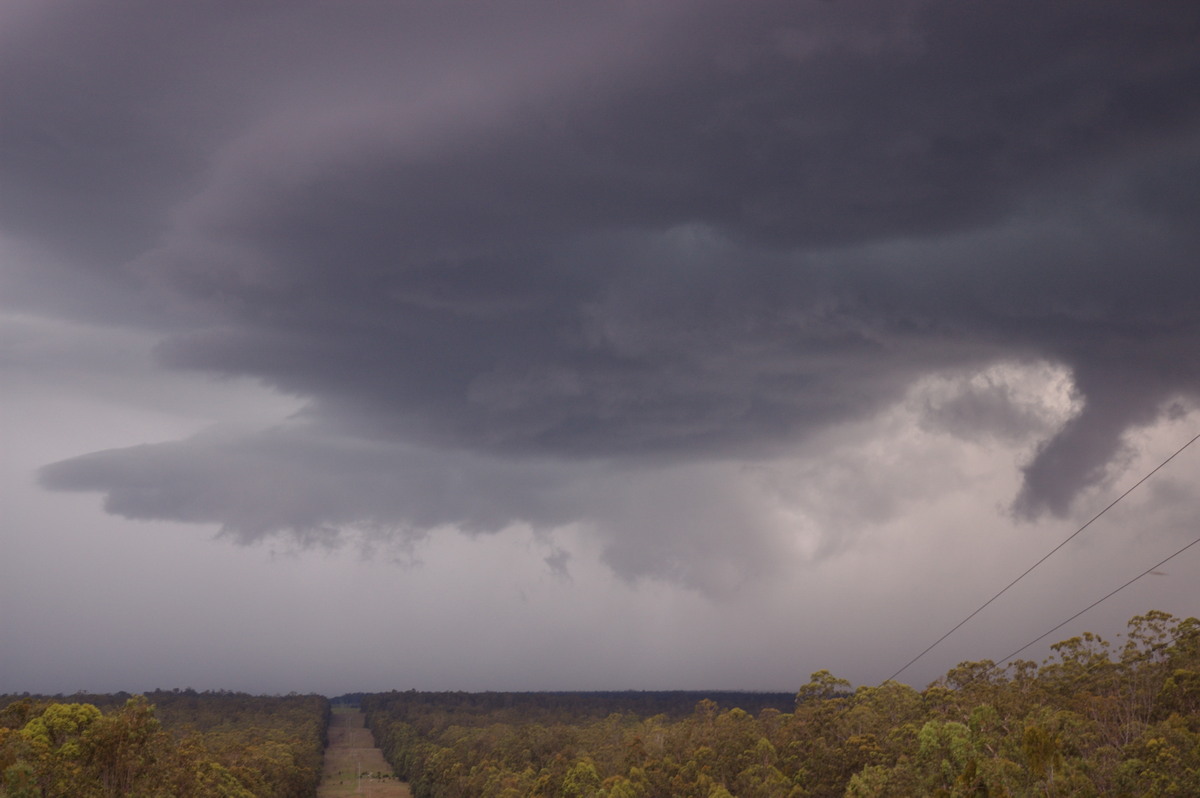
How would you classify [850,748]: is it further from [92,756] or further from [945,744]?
[92,756]

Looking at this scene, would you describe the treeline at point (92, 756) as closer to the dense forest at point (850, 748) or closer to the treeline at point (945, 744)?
the dense forest at point (850, 748)

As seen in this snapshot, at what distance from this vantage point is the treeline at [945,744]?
50.8 metres

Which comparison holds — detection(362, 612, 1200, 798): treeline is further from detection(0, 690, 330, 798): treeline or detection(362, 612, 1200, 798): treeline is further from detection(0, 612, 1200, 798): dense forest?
detection(0, 690, 330, 798): treeline

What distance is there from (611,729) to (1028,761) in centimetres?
11342

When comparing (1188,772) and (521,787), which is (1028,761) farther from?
(521,787)

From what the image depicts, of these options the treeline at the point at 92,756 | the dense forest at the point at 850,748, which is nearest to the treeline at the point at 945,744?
the dense forest at the point at 850,748

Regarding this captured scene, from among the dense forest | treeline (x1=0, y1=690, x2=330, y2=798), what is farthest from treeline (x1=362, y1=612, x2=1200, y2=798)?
treeline (x1=0, y1=690, x2=330, y2=798)

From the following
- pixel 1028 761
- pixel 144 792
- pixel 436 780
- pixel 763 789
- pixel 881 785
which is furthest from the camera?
pixel 436 780

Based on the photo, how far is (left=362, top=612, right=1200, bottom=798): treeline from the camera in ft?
167

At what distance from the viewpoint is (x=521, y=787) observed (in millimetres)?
108438

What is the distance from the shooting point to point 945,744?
5928 cm

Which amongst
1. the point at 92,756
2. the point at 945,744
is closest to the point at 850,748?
the point at 945,744

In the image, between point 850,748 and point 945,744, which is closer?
point 945,744

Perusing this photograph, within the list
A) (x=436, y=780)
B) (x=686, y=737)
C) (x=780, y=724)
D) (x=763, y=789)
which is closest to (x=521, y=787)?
(x=686, y=737)
